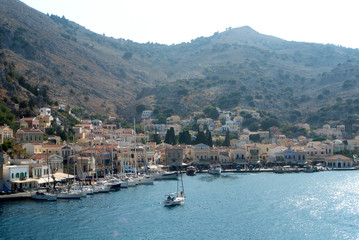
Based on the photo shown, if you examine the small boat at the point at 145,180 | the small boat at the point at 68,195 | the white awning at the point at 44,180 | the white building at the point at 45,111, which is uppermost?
the white building at the point at 45,111

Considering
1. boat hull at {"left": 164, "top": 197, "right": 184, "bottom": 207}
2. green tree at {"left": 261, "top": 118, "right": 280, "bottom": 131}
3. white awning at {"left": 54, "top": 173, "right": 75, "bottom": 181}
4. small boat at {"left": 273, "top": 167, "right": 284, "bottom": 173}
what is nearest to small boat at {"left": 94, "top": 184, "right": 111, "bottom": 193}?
white awning at {"left": 54, "top": 173, "right": 75, "bottom": 181}

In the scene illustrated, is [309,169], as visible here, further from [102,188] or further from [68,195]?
[68,195]

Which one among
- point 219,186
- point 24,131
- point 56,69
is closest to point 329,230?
point 219,186

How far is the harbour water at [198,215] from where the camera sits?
41.0m

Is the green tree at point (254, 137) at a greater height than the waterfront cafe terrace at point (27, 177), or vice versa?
the green tree at point (254, 137)

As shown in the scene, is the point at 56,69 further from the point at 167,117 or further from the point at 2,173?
the point at 2,173

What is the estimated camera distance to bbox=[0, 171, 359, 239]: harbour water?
4103cm

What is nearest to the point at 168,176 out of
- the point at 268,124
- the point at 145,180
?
the point at 145,180

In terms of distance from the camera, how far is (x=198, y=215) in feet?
158

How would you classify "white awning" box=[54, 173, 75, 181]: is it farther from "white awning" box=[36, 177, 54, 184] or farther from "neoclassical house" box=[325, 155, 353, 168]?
"neoclassical house" box=[325, 155, 353, 168]

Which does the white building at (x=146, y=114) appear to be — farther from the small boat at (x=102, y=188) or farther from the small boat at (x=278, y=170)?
the small boat at (x=102, y=188)

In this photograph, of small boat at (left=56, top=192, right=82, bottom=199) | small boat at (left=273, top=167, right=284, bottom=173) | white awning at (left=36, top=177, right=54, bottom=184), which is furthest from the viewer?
small boat at (left=273, top=167, right=284, bottom=173)

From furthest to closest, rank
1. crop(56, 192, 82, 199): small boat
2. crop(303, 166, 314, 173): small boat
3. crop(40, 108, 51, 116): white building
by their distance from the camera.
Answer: crop(40, 108, 51, 116): white building < crop(303, 166, 314, 173): small boat < crop(56, 192, 82, 199): small boat

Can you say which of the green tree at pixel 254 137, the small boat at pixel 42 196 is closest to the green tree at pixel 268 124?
the green tree at pixel 254 137
